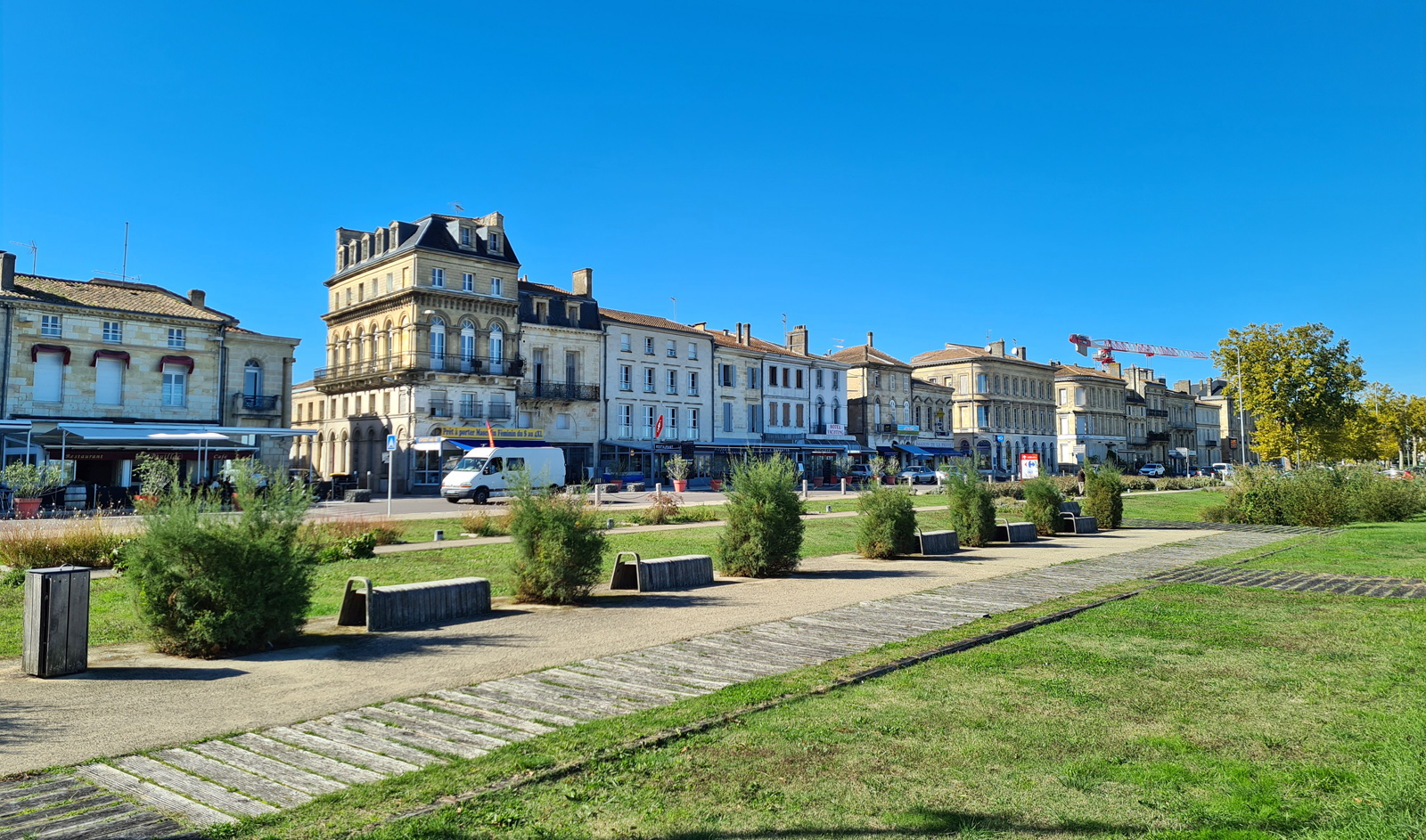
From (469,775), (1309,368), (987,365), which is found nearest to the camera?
(469,775)

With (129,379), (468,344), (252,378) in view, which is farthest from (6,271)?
(468,344)

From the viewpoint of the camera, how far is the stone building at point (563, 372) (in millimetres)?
43031

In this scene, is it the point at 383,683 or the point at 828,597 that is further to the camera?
the point at 828,597

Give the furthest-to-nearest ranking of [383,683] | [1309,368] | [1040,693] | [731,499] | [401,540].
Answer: [1309,368]
[401,540]
[731,499]
[383,683]
[1040,693]

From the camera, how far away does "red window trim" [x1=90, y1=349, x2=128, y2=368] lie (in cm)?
3136

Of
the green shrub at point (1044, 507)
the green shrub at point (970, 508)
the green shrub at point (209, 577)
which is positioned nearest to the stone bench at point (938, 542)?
the green shrub at point (970, 508)

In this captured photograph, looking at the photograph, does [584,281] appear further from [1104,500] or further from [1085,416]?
[1085,416]

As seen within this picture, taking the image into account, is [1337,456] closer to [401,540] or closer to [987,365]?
[987,365]

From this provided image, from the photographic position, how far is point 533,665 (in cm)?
632

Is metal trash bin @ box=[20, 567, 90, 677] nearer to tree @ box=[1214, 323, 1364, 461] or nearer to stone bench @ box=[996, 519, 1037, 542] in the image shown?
stone bench @ box=[996, 519, 1037, 542]

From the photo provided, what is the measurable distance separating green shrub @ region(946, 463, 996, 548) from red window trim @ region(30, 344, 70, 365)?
30.7 metres

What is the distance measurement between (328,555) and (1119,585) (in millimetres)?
10796

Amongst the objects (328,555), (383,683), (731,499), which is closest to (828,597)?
(731,499)

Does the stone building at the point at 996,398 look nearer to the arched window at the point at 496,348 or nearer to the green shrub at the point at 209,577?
the arched window at the point at 496,348
